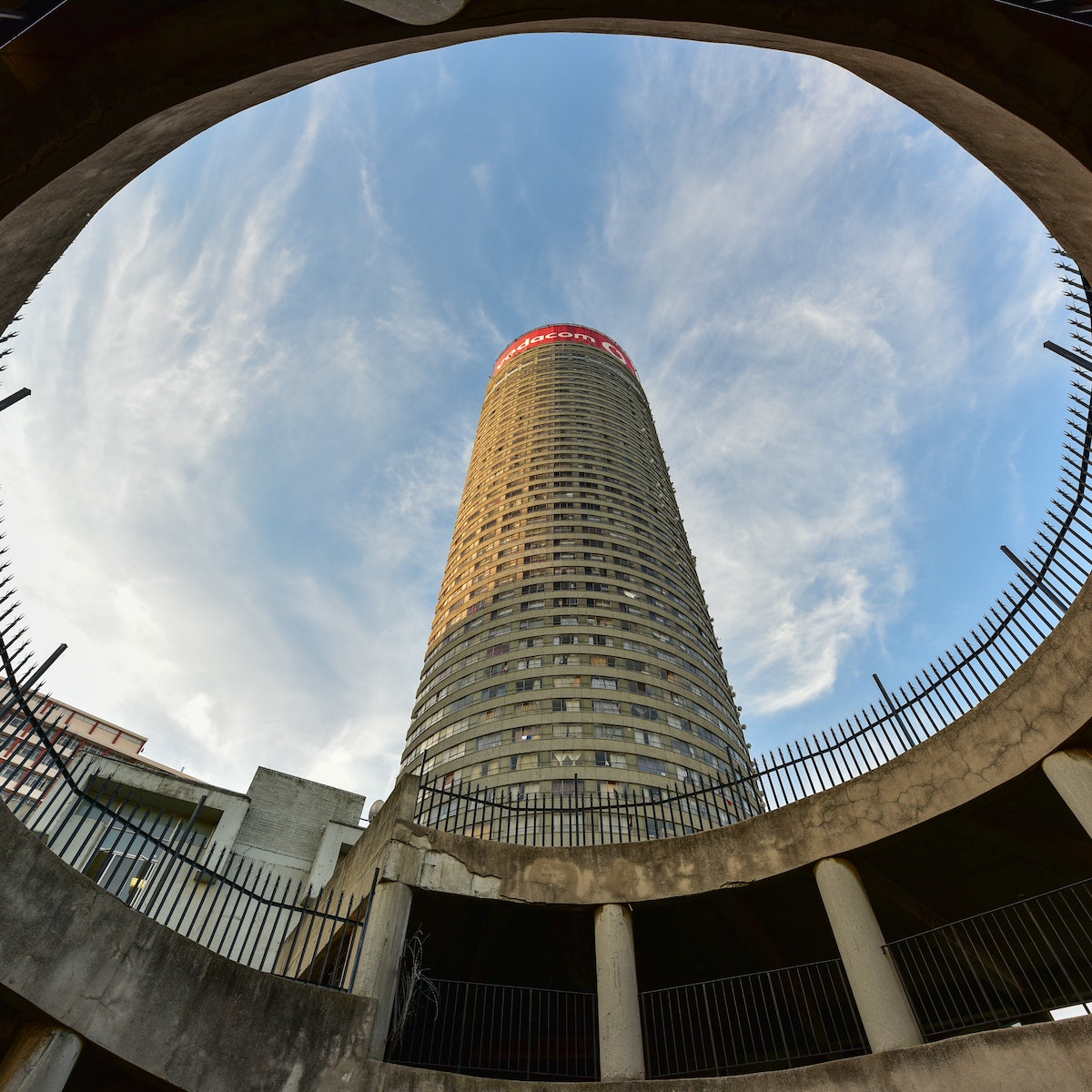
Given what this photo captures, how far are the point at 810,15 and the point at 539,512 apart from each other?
171ft

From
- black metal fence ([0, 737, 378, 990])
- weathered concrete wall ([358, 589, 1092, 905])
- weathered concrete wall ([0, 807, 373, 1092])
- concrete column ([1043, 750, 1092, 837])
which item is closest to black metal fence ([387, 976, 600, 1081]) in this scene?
black metal fence ([0, 737, 378, 990])

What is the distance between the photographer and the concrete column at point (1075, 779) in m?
7.38

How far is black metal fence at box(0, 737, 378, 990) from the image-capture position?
643cm

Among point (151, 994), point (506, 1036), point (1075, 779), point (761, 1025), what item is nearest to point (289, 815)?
point (506, 1036)

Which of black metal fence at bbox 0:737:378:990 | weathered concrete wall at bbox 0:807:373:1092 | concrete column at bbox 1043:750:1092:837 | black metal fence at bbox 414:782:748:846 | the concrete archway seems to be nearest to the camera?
the concrete archway

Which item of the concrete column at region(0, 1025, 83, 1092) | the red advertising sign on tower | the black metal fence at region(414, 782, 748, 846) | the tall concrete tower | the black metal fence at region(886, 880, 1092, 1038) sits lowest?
the concrete column at region(0, 1025, 83, 1092)

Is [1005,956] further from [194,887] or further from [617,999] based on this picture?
[194,887]

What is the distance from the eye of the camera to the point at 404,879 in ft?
29.6

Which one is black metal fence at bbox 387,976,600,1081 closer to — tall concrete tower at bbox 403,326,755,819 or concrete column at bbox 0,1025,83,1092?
concrete column at bbox 0,1025,83,1092

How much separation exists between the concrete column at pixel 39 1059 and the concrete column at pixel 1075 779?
32.4ft

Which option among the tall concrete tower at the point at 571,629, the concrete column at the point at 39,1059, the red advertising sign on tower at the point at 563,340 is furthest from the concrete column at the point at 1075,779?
the red advertising sign on tower at the point at 563,340

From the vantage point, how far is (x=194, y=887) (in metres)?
9.06

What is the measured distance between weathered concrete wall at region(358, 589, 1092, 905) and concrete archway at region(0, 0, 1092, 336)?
222 inches

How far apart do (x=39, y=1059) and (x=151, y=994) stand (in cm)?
85
